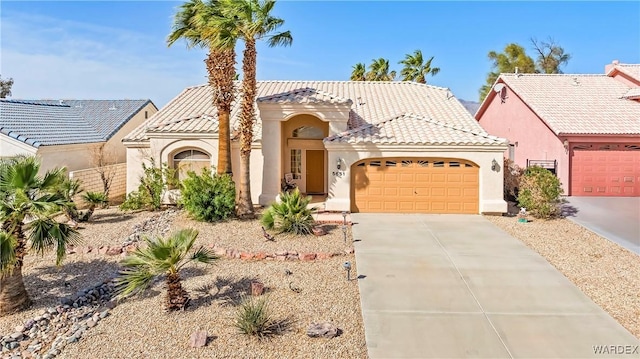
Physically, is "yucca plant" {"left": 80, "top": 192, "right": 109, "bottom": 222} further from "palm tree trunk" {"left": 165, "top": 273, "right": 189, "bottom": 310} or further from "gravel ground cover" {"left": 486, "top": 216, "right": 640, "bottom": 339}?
"gravel ground cover" {"left": 486, "top": 216, "right": 640, "bottom": 339}

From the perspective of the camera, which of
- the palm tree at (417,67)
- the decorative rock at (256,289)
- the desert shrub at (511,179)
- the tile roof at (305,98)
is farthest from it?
the palm tree at (417,67)

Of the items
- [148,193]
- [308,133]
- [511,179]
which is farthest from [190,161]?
[511,179]

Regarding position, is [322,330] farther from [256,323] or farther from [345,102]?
[345,102]

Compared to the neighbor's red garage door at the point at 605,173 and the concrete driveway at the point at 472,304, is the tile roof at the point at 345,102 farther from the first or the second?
the concrete driveway at the point at 472,304

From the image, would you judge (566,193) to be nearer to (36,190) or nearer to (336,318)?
(336,318)

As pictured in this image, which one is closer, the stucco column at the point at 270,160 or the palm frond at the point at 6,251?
the palm frond at the point at 6,251

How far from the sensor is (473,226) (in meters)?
15.5

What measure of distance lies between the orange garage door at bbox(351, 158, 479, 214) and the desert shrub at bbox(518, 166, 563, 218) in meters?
2.05

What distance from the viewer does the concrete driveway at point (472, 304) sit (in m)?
7.12

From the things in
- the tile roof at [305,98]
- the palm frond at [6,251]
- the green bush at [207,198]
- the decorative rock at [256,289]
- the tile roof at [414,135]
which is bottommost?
the decorative rock at [256,289]

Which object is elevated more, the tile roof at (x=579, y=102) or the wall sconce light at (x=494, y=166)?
the tile roof at (x=579, y=102)

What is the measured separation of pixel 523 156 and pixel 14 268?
25183 mm

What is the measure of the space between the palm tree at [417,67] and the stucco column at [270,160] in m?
25.1

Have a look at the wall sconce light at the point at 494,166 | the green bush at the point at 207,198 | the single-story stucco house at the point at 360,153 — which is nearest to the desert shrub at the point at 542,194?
the single-story stucco house at the point at 360,153
